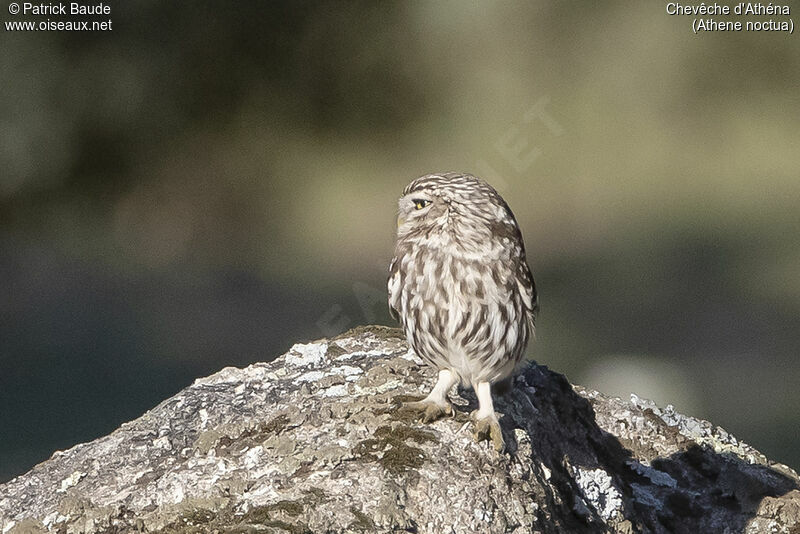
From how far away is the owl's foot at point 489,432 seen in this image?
4945 mm

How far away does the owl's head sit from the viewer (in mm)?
5297

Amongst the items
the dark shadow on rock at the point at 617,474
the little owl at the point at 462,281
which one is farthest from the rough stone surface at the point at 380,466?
the little owl at the point at 462,281

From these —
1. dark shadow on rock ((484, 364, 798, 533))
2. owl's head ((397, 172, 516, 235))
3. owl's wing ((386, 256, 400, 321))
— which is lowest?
dark shadow on rock ((484, 364, 798, 533))

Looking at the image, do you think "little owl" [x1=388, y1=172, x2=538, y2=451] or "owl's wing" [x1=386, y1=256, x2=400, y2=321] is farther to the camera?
"owl's wing" [x1=386, y1=256, x2=400, y2=321]

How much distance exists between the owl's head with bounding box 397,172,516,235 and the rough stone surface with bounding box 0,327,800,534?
34.6 inches

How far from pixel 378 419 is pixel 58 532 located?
145cm

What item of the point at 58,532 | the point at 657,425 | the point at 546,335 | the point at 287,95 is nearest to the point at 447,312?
the point at 657,425

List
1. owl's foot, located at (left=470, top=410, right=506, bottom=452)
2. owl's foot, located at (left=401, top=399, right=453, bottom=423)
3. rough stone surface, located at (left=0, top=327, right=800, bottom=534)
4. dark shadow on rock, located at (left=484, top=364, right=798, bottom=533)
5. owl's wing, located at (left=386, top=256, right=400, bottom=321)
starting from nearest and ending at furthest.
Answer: rough stone surface, located at (left=0, top=327, right=800, bottom=534) → owl's foot, located at (left=470, top=410, right=506, bottom=452) → owl's foot, located at (left=401, top=399, right=453, bottom=423) → dark shadow on rock, located at (left=484, top=364, right=798, bottom=533) → owl's wing, located at (left=386, top=256, right=400, bottom=321)

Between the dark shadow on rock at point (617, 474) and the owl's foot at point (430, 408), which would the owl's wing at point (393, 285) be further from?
the dark shadow on rock at point (617, 474)

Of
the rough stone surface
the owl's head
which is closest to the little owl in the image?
the owl's head

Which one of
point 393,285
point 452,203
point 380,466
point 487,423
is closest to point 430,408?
point 487,423

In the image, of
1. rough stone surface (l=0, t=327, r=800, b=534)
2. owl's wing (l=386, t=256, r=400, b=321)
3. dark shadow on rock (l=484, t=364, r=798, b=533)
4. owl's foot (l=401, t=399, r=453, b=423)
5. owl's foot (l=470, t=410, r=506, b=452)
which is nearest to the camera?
rough stone surface (l=0, t=327, r=800, b=534)

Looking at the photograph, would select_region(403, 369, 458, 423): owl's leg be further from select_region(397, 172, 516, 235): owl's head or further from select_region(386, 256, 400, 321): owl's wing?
select_region(397, 172, 516, 235): owl's head

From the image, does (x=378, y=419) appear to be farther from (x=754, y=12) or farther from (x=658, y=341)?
(x=754, y=12)
